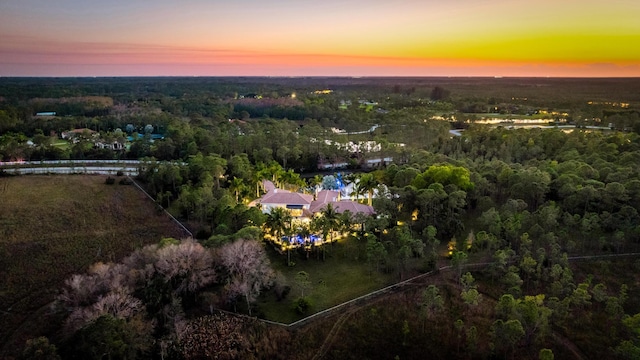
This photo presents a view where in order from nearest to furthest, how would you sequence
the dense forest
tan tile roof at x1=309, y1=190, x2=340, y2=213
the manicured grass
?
the dense forest, the manicured grass, tan tile roof at x1=309, y1=190, x2=340, y2=213

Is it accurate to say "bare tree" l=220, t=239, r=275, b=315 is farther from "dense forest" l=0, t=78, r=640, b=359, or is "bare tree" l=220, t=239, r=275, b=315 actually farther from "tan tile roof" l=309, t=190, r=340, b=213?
"tan tile roof" l=309, t=190, r=340, b=213

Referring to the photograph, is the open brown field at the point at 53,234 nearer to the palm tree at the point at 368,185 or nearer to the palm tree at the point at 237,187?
the palm tree at the point at 237,187

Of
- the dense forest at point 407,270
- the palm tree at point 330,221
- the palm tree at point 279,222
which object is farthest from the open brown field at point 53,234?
the palm tree at point 330,221

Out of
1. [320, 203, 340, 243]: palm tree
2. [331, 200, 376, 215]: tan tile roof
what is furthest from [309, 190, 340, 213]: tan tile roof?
[320, 203, 340, 243]: palm tree

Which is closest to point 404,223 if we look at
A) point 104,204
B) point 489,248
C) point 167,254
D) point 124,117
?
point 489,248

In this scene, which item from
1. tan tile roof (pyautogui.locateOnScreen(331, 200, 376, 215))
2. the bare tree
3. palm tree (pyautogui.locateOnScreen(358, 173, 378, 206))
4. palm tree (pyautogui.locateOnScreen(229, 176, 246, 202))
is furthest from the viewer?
palm tree (pyautogui.locateOnScreen(229, 176, 246, 202))

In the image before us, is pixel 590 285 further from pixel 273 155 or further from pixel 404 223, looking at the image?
pixel 273 155
